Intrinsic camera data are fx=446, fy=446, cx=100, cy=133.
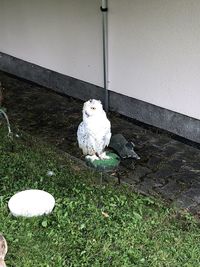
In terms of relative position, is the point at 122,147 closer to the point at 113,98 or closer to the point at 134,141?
the point at 134,141

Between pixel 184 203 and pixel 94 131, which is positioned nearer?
pixel 184 203

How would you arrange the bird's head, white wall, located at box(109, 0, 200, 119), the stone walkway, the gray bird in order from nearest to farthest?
1. the bird's head
2. the stone walkway
3. the gray bird
4. white wall, located at box(109, 0, 200, 119)

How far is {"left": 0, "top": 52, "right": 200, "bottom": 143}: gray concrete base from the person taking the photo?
6.86 metres

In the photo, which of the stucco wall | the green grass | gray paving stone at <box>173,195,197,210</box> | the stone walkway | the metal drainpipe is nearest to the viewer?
the green grass

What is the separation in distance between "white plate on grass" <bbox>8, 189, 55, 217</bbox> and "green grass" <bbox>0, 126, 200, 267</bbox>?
2.9 inches

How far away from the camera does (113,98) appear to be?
7.89 metres

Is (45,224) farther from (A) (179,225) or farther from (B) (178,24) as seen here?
(B) (178,24)

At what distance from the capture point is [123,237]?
15.2ft

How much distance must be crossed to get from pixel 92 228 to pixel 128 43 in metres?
3.55

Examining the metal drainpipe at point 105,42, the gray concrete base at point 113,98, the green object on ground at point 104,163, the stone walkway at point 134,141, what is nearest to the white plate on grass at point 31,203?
the green object on ground at point 104,163

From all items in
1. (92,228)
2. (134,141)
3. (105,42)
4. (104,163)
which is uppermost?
(105,42)

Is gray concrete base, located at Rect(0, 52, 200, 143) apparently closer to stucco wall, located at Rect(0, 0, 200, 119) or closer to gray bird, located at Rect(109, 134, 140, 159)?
stucco wall, located at Rect(0, 0, 200, 119)

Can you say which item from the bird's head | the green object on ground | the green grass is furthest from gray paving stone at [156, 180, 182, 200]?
the bird's head

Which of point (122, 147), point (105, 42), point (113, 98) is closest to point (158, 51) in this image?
point (105, 42)
